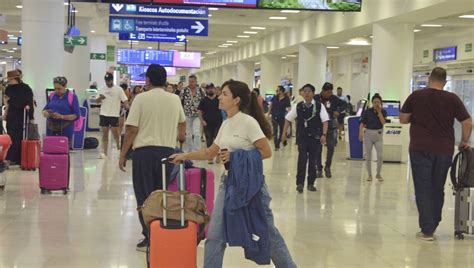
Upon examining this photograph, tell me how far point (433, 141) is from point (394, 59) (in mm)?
9506

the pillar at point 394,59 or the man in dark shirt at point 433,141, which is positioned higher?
the pillar at point 394,59

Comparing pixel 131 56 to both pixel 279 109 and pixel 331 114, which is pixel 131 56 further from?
pixel 331 114

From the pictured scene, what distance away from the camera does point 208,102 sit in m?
13.3

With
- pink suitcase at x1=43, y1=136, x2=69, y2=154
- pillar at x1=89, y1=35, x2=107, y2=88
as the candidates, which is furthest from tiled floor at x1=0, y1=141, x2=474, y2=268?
pillar at x1=89, y1=35, x2=107, y2=88

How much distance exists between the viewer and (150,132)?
5.82m

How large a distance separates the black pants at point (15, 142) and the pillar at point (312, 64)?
13148 mm

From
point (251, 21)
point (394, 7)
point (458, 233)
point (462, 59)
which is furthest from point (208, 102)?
point (462, 59)

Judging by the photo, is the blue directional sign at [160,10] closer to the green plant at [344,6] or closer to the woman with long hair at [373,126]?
the green plant at [344,6]

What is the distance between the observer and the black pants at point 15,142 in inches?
460

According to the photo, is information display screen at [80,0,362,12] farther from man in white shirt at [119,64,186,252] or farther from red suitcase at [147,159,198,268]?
red suitcase at [147,159,198,268]

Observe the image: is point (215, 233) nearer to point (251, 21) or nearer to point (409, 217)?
point (409, 217)

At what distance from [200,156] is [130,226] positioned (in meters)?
2.90

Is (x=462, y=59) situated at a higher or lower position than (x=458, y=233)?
higher

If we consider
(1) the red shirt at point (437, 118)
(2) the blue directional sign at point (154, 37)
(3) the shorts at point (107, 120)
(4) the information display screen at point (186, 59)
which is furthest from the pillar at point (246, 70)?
(1) the red shirt at point (437, 118)
